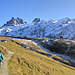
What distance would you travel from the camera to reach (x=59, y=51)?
56.0 metres

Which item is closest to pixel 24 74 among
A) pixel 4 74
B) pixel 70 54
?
pixel 4 74

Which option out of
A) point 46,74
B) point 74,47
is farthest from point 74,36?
point 46,74

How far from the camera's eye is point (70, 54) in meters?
51.5

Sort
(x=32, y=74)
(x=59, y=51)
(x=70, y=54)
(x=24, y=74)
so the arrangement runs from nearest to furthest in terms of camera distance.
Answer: (x=24, y=74), (x=32, y=74), (x=70, y=54), (x=59, y=51)

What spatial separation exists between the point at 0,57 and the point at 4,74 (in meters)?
2.73

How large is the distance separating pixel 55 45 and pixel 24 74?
53.7m

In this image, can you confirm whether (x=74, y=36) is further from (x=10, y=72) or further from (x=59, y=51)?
(x=10, y=72)

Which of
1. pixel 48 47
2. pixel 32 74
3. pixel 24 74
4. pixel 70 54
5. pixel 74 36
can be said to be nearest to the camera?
pixel 24 74

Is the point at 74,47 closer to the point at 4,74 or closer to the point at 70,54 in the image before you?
the point at 70,54

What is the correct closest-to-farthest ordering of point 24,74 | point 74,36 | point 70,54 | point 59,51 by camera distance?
point 24,74, point 70,54, point 59,51, point 74,36

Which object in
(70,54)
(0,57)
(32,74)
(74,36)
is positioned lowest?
(70,54)

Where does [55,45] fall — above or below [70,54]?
above

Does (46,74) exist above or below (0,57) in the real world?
below

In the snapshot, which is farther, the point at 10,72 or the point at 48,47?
the point at 48,47
